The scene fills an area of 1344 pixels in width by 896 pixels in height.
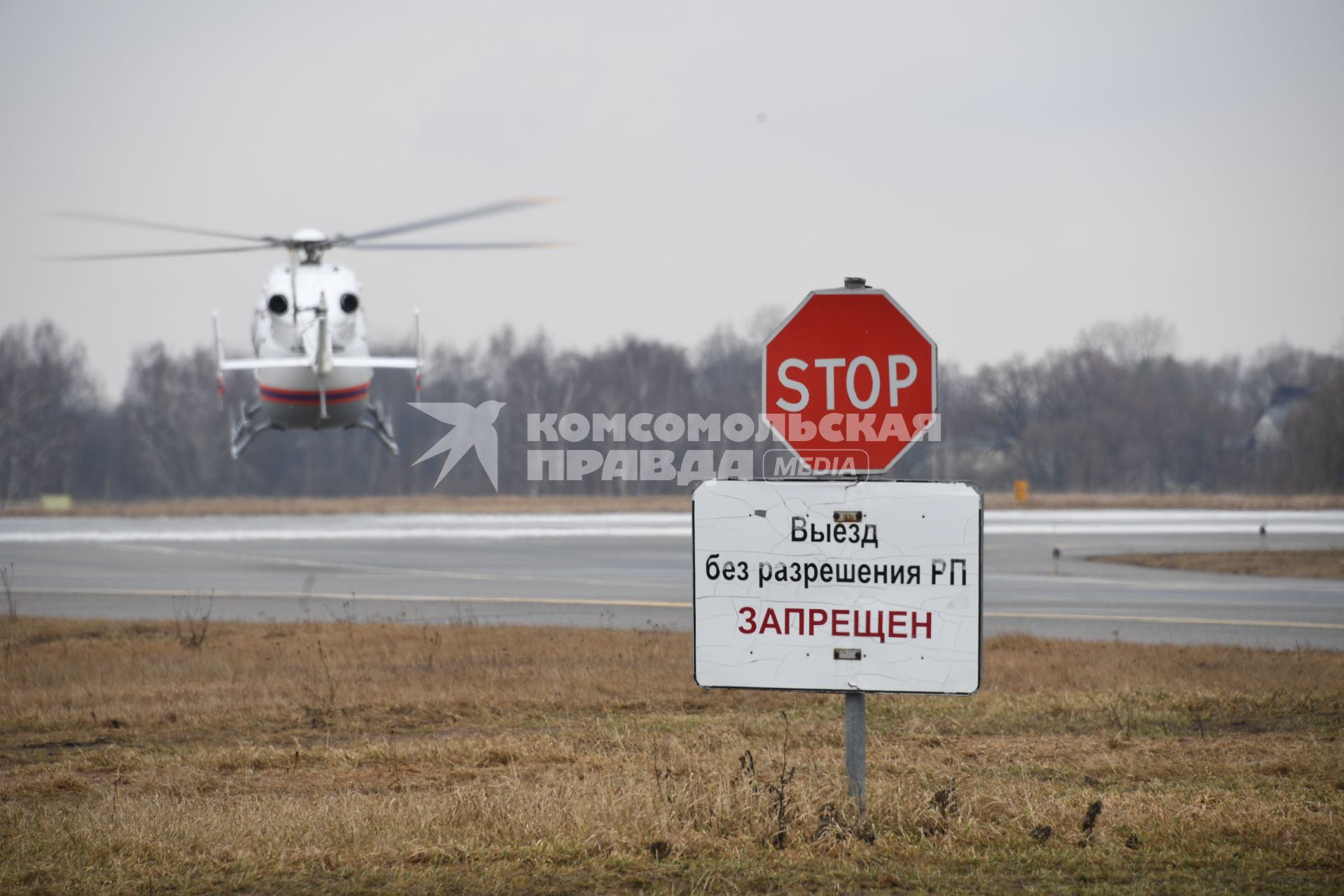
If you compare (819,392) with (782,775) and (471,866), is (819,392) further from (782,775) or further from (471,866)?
(471,866)

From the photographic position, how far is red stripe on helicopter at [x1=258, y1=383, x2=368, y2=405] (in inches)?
1037

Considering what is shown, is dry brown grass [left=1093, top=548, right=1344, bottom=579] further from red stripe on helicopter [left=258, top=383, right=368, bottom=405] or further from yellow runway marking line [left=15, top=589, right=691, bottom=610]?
red stripe on helicopter [left=258, top=383, right=368, bottom=405]

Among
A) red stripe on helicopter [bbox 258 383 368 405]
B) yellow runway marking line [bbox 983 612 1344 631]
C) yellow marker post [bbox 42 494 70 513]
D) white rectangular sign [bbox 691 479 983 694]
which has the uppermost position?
red stripe on helicopter [bbox 258 383 368 405]

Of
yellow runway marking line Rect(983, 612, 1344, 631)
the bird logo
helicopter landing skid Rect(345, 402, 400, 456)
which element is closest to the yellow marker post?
the bird logo

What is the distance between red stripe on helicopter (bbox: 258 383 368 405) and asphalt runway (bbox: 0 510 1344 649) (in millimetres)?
3533

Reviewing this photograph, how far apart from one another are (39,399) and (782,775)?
83.5 metres

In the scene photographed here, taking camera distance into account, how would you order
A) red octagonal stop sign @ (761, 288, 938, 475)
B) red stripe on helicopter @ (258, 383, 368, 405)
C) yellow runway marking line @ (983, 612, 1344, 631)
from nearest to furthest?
red octagonal stop sign @ (761, 288, 938, 475), yellow runway marking line @ (983, 612, 1344, 631), red stripe on helicopter @ (258, 383, 368, 405)

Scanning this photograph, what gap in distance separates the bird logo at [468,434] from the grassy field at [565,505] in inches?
78.0

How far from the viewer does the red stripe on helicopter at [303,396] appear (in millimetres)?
26344

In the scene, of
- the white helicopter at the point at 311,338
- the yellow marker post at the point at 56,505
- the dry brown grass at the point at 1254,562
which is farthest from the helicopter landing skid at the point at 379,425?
the yellow marker post at the point at 56,505

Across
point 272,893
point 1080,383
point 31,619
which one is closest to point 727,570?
point 272,893

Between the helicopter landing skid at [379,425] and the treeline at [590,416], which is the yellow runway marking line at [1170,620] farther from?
the treeline at [590,416]

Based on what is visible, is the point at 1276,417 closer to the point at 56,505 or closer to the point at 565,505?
the point at 565,505

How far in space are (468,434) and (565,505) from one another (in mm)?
15357
